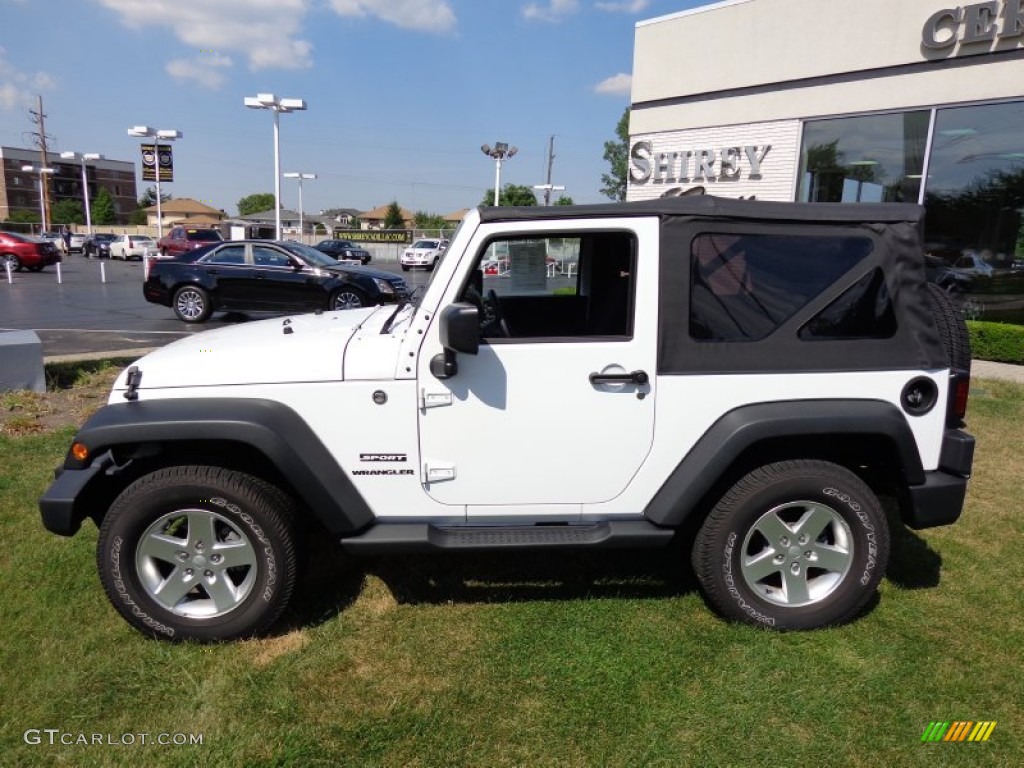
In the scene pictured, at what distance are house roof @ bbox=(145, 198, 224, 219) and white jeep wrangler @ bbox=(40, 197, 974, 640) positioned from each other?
121 metres

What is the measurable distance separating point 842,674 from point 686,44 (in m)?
13.4

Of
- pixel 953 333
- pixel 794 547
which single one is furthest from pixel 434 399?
pixel 953 333

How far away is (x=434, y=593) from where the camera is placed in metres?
3.40

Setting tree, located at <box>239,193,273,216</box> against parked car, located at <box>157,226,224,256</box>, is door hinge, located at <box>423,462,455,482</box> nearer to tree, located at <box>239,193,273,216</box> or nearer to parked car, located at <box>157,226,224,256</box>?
parked car, located at <box>157,226,224,256</box>

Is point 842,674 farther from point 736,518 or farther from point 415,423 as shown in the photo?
point 415,423

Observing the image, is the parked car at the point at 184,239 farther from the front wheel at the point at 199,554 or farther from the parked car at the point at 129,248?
the front wheel at the point at 199,554

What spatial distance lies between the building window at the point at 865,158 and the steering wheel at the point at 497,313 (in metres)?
9.11

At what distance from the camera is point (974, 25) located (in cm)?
973

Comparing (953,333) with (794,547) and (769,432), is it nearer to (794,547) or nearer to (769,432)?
(769,432)

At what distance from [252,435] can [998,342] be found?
10356 millimetres

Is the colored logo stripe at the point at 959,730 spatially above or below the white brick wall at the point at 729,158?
below

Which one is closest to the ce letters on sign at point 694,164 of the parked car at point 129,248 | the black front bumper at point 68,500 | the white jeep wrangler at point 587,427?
the white jeep wrangler at point 587,427

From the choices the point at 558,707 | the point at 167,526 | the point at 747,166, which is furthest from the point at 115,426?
the point at 747,166

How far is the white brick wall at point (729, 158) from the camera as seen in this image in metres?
12.4
